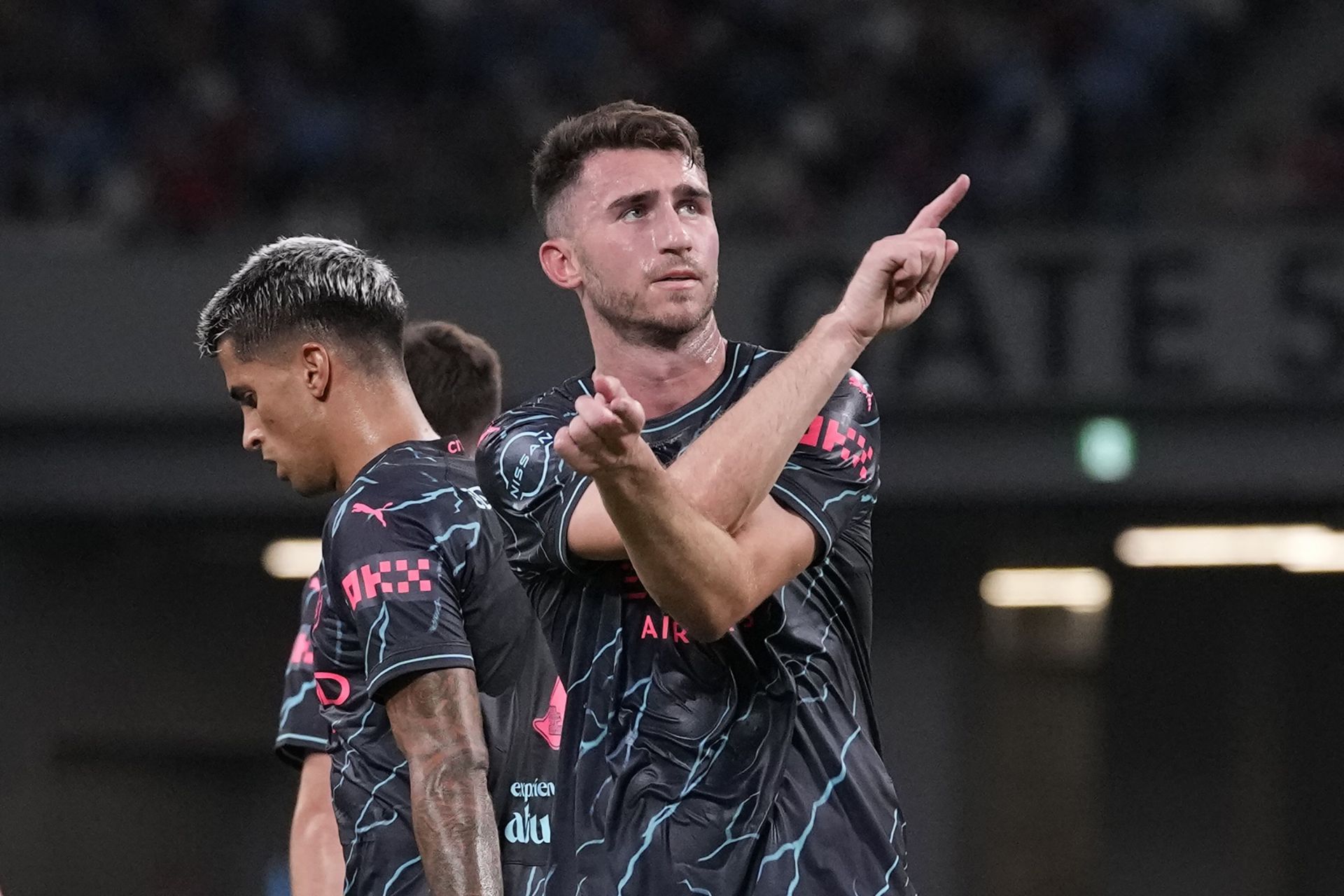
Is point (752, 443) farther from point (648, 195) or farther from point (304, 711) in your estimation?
point (304, 711)

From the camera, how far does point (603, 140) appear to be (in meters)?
3.17

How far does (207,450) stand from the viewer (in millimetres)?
9914

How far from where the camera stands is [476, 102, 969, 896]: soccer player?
264cm

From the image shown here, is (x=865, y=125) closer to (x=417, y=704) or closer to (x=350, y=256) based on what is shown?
(x=350, y=256)

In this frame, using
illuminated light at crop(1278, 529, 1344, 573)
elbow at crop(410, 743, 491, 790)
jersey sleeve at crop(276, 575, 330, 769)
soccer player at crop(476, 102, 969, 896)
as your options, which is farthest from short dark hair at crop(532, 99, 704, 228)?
illuminated light at crop(1278, 529, 1344, 573)

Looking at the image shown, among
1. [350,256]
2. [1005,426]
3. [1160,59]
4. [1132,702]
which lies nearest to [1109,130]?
[1160,59]

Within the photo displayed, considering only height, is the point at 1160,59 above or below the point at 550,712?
above

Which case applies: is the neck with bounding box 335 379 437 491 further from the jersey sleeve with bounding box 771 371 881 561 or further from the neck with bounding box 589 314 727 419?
the jersey sleeve with bounding box 771 371 881 561

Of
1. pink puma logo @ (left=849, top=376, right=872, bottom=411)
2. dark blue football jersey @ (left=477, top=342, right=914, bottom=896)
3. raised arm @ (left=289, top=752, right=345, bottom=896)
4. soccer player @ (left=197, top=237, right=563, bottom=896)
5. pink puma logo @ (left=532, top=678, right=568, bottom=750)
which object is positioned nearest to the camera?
dark blue football jersey @ (left=477, top=342, right=914, bottom=896)

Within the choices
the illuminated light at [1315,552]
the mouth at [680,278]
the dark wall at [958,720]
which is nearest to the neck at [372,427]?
the mouth at [680,278]

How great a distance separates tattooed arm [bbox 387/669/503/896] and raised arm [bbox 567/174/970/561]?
19.1 inches

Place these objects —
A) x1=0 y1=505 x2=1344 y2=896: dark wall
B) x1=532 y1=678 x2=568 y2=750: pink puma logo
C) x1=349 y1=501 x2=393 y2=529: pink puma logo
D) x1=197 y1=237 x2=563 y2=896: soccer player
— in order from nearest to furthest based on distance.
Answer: x1=197 y1=237 x2=563 y2=896: soccer player < x1=349 y1=501 x2=393 y2=529: pink puma logo < x1=532 y1=678 x2=568 y2=750: pink puma logo < x1=0 y1=505 x2=1344 y2=896: dark wall

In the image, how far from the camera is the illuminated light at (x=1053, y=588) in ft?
34.0

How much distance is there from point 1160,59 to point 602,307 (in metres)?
8.65
